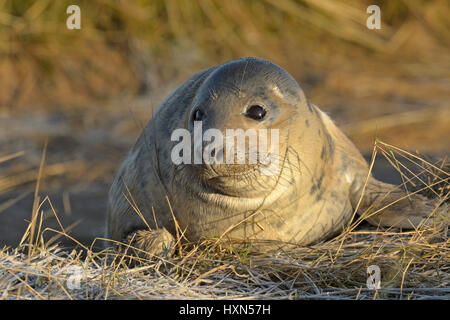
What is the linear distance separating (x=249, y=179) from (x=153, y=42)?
6.06 meters

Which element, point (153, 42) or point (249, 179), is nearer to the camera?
point (249, 179)

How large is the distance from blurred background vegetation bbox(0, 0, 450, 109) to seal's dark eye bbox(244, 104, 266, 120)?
217 inches

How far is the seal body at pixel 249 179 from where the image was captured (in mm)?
2777

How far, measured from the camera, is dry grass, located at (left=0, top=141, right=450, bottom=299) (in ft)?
8.09

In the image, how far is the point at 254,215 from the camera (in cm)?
291

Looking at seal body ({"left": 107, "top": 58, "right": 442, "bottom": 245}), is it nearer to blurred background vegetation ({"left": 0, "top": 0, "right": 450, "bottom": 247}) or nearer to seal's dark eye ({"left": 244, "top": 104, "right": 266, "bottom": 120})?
seal's dark eye ({"left": 244, "top": 104, "right": 266, "bottom": 120})

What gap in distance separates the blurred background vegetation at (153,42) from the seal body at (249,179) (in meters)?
5.12

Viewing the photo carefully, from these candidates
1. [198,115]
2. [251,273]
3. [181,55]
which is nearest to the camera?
[251,273]

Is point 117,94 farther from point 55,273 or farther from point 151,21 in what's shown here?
point 55,273

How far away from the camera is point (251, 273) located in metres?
2.68

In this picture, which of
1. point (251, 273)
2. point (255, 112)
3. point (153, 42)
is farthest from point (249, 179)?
point (153, 42)

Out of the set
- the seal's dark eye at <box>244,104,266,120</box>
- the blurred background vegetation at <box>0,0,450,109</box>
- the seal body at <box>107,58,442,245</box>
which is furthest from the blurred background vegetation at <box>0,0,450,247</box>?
the seal's dark eye at <box>244,104,266,120</box>

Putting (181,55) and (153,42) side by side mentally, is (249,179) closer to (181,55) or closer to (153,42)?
(181,55)

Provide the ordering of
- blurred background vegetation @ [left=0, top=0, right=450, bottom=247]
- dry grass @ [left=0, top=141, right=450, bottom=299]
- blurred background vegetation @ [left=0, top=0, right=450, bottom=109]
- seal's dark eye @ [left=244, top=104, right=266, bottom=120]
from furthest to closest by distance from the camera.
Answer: blurred background vegetation @ [left=0, top=0, right=450, bottom=109] → blurred background vegetation @ [left=0, top=0, right=450, bottom=247] → seal's dark eye @ [left=244, top=104, right=266, bottom=120] → dry grass @ [left=0, top=141, right=450, bottom=299]
